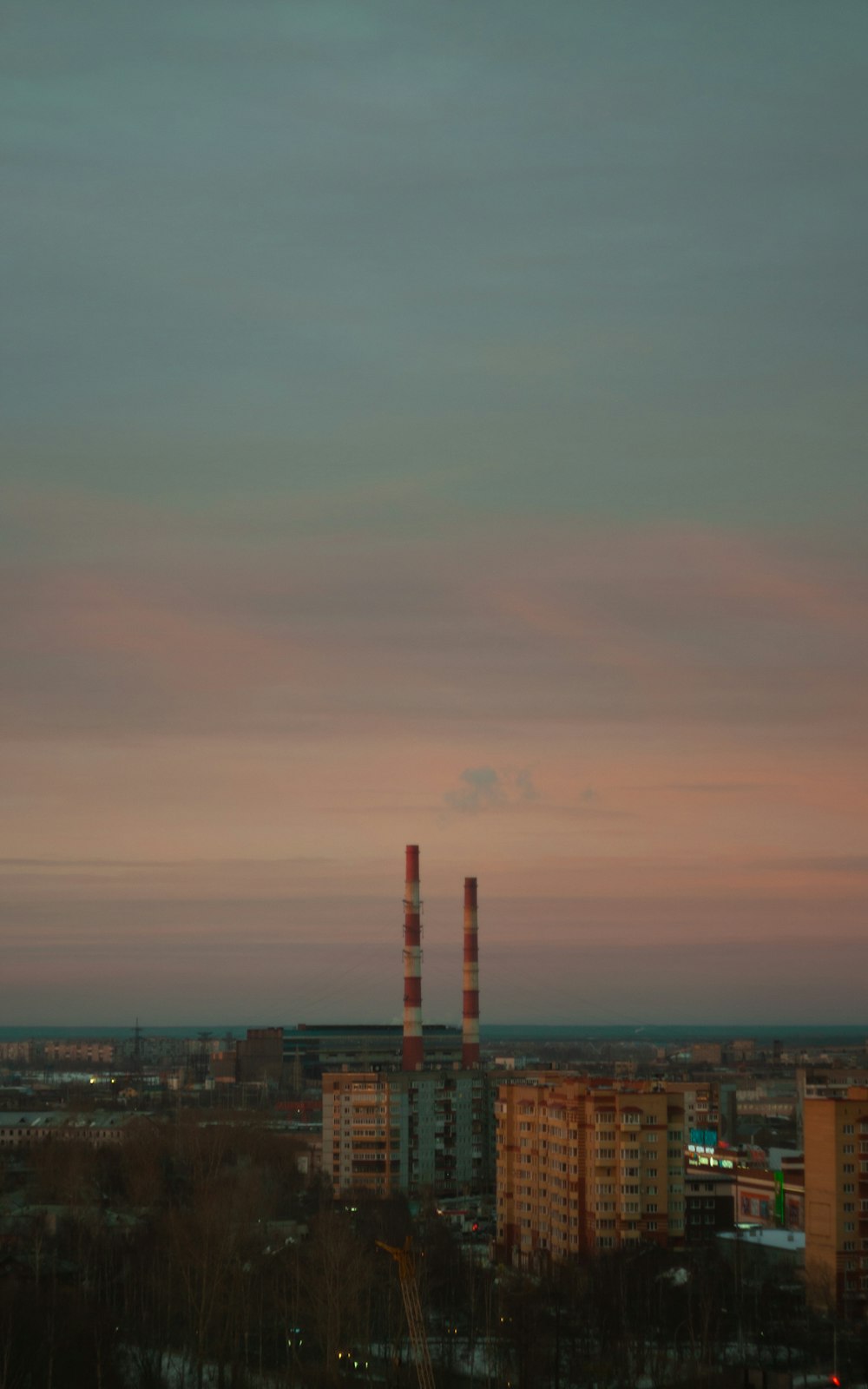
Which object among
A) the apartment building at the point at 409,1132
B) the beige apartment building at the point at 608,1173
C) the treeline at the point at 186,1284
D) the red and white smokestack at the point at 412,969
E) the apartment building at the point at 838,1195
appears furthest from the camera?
the red and white smokestack at the point at 412,969

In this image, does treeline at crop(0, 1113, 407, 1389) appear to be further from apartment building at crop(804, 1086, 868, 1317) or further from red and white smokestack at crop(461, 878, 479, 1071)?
red and white smokestack at crop(461, 878, 479, 1071)

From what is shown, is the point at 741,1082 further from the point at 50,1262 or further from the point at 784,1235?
the point at 50,1262

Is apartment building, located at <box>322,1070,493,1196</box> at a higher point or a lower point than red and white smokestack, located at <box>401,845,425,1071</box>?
lower

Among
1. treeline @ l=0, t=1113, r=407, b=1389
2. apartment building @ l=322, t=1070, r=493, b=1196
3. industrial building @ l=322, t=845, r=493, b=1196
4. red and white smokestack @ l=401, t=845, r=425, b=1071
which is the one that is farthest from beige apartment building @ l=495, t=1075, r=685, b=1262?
red and white smokestack @ l=401, t=845, r=425, b=1071

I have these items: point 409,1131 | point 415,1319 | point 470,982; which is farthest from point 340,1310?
point 470,982

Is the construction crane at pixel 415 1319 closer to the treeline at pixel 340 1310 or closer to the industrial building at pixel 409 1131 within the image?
the treeline at pixel 340 1310

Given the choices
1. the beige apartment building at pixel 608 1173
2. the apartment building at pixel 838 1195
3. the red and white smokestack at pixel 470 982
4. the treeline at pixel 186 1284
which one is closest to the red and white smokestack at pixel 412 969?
the red and white smokestack at pixel 470 982
